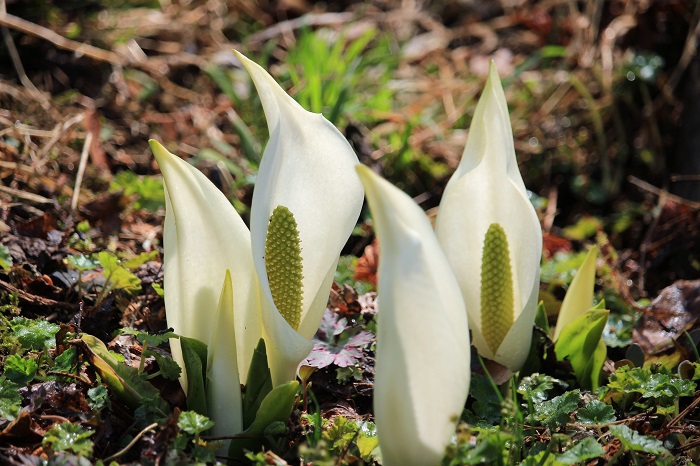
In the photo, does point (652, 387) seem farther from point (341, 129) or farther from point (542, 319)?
point (341, 129)

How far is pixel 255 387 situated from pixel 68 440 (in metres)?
0.41

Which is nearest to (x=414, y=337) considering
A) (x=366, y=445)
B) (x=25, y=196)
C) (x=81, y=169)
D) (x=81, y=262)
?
(x=366, y=445)

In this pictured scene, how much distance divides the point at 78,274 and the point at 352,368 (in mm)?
832

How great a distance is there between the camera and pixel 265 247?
1.58m

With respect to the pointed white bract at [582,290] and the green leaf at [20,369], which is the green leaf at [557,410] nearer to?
the pointed white bract at [582,290]

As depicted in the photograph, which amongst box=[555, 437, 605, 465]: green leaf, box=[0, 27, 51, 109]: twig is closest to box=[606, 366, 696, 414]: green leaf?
box=[555, 437, 605, 465]: green leaf

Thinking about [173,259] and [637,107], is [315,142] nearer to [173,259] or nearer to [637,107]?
[173,259]

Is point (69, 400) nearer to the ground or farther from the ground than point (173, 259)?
nearer to the ground

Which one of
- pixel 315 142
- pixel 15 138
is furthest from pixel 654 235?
pixel 15 138

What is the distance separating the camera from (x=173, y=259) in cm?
166

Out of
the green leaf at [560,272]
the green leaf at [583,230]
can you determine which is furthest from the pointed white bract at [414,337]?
the green leaf at [583,230]

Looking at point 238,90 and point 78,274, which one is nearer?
point 78,274

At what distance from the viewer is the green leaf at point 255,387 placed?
1693 mm

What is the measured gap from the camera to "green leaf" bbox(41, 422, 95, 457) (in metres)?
1.46
